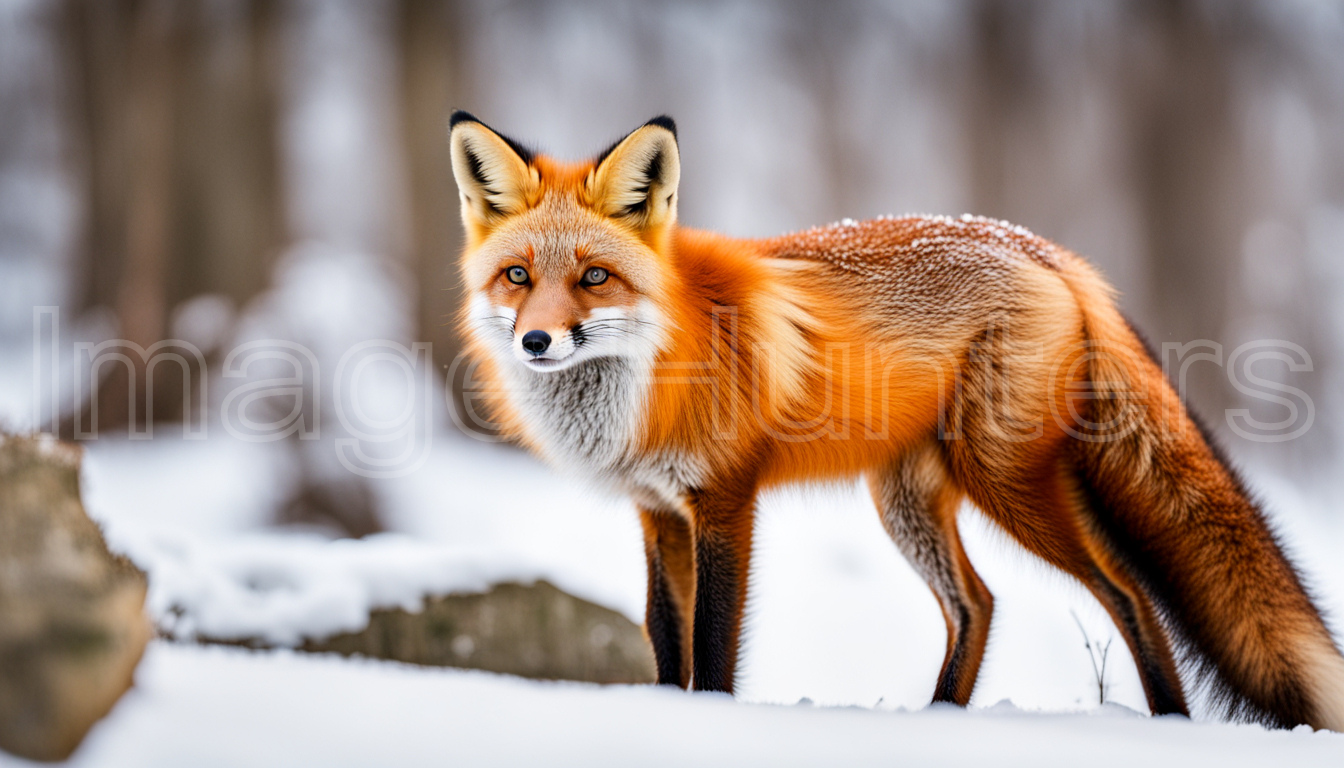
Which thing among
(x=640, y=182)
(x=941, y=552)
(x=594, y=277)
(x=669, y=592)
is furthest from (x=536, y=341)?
(x=941, y=552)

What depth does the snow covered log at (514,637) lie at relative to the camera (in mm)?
2832

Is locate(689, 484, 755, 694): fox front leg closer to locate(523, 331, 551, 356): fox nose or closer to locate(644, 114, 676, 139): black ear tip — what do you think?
locate(523, 331, 551, 356): fox nose

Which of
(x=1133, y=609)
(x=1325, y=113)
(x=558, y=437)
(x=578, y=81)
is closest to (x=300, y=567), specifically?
(x=558, y=437)

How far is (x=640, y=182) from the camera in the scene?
2.15 meters

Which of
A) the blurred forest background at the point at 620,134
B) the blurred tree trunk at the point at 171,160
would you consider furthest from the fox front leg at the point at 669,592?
the blurred tree trunk at the point at 171,160

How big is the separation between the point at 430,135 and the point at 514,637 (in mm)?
3184

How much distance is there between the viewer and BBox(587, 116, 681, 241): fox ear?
2.07m

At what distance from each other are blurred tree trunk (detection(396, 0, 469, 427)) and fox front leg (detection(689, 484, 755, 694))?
10.8 ft

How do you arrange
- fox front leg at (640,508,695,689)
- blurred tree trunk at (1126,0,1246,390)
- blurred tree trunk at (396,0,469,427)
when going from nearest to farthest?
fox front leg at (640,508,695,689)
blurred tree trunk at (396,0,469,427)
blurred tree trunk at (1126,0,1246,390)

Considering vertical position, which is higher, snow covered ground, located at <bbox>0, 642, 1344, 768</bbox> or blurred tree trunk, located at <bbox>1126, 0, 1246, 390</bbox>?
blurred tree trunk, located at <bbox>1126, 0, 1246, 390</bbox>

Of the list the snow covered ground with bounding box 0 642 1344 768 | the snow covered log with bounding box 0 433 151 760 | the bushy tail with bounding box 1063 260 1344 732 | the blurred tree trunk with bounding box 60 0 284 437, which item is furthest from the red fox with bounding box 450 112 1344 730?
the blurred tree trunk with bounding box 60 0 284 437

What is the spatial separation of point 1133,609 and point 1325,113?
5729 millimetres

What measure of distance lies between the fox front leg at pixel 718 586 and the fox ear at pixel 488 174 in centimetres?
89

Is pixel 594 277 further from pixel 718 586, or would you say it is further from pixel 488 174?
pixel 718 586
